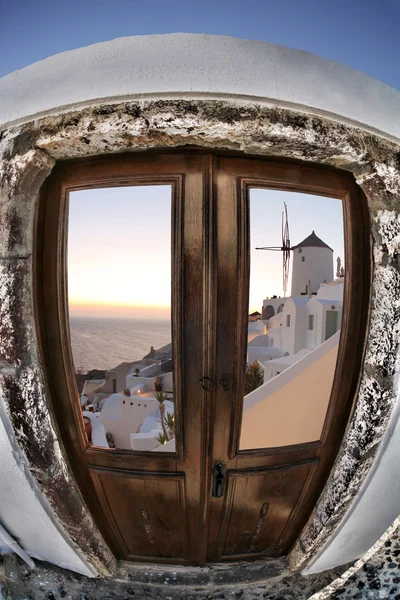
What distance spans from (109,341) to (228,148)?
43.0 inches

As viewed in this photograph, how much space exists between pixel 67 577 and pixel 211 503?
891mm

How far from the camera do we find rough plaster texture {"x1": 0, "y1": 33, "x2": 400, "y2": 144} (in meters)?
1.46

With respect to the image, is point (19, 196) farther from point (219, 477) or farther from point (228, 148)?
point (219, 477)

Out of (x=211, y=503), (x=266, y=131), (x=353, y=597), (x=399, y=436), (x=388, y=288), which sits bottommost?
(x=353, y=597)

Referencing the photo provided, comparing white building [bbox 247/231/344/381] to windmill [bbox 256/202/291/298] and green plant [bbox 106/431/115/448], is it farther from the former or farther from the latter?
green plant [bbox 106/431/115/448]

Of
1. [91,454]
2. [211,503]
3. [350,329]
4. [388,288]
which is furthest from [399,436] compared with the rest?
[91,454]

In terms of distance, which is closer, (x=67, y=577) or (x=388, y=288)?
(x=388, y=288)

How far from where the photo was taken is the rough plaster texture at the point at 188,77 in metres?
1.46

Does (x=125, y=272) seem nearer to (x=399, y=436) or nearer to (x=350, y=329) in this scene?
(x=350, y=329)

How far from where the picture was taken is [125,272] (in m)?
1.77

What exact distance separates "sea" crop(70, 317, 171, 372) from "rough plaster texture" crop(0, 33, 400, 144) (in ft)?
3.24

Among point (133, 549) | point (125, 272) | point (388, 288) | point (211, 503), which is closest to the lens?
point (388, 288)

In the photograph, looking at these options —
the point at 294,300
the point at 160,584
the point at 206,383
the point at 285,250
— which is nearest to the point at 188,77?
the point at 285,250

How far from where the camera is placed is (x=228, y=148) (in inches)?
63.8
